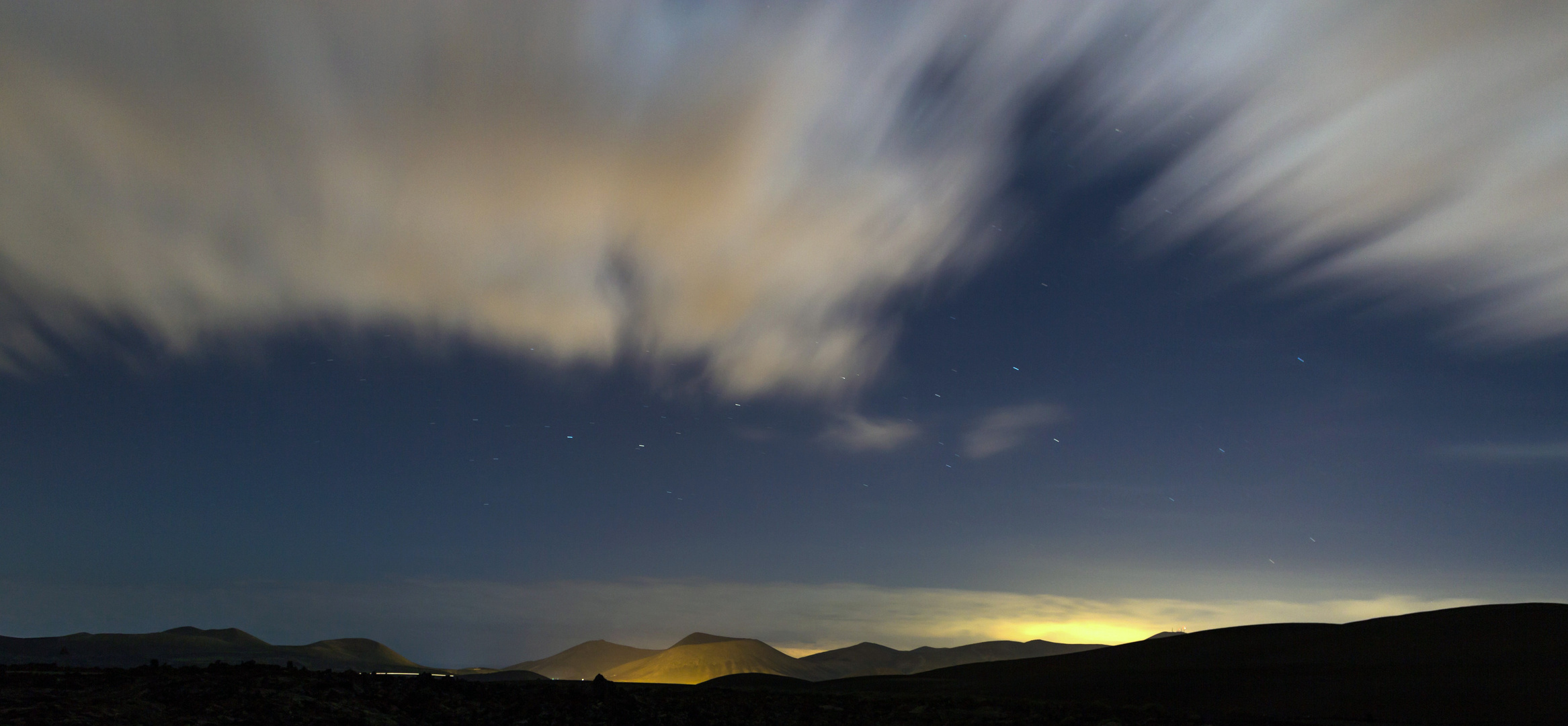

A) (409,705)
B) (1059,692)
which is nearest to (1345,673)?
(1059,692)

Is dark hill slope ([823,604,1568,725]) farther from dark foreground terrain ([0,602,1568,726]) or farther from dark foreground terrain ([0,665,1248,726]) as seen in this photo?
dark foreground terrain ([0,665,1248,726])

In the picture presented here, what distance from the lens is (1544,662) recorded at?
70188 mm

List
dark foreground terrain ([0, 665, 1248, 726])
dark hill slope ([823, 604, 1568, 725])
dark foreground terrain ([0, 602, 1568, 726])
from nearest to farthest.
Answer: dark foreground terrain ([0, 665, 1248, 726]) → dark foreground terrain ([0, 602, 1568, 726]) → dark hill slope ([823, 604, 1568, 725])

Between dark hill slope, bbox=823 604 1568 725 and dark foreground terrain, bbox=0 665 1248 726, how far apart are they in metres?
19.3

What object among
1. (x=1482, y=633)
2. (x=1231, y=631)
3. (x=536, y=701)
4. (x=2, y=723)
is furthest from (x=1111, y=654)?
(x=2, y=723)

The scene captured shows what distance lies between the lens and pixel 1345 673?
7844 cm

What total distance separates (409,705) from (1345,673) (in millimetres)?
85044

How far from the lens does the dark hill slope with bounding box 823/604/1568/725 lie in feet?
194

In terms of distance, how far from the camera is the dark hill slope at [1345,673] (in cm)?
5909

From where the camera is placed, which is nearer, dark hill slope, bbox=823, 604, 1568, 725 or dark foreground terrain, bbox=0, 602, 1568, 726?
dark foreground terrain, bbox=0, 602, 1568, 726

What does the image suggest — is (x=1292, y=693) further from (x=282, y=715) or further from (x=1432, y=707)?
(x=282, y=715)

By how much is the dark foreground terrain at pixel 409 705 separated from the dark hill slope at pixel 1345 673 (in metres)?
19.3

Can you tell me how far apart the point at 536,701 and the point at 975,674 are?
106126 millimetres

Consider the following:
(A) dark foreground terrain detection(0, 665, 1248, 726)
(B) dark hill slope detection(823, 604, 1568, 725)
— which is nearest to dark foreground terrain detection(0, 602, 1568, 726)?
(A) dark foreground terrain detection(0, 665, 1248, 726)
